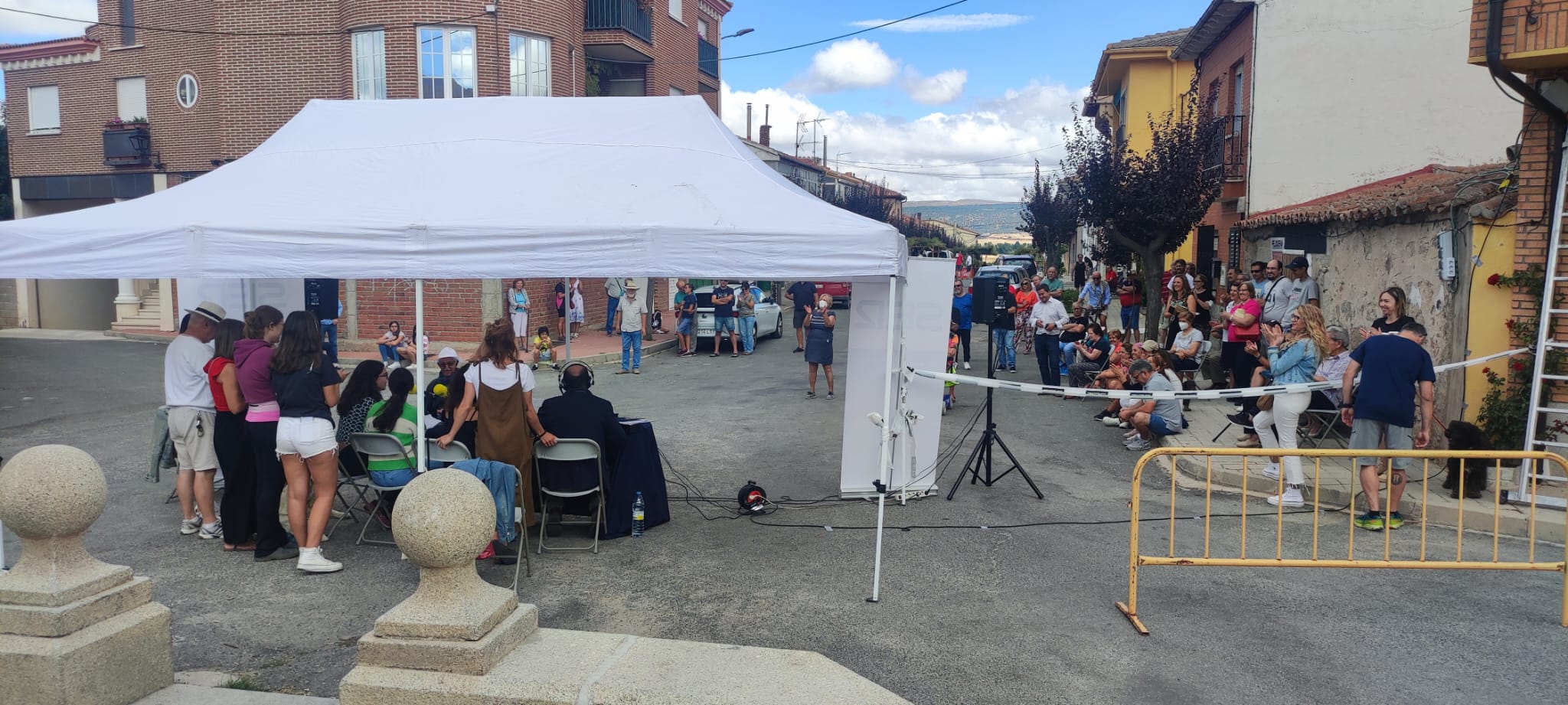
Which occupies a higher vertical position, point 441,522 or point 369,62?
point 369,62

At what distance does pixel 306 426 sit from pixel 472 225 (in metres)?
1.60

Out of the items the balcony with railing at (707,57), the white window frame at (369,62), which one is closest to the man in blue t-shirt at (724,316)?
the white window frame at (369,62)

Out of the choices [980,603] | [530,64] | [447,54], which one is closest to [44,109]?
[447,54]

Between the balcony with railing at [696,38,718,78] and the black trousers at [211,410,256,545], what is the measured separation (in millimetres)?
28664

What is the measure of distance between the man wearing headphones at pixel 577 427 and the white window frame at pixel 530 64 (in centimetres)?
1598

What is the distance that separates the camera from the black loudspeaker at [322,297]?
423 inches

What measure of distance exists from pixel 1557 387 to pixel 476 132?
8.83 m

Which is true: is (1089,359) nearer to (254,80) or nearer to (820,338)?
(820,338)

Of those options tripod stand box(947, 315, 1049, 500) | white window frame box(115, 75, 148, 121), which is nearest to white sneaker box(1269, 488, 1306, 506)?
tripod stand box(947, 315, 1049, 500)

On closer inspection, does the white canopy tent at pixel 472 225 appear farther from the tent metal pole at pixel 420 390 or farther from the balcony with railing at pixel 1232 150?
the balcony with railing at pixel 1232 150

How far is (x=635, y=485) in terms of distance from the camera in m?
7.05

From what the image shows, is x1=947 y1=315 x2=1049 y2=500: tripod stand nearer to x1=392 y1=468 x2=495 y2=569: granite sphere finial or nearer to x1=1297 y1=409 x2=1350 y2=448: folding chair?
x1=1297 y1=409 x2=1350 y2=448: folding chair

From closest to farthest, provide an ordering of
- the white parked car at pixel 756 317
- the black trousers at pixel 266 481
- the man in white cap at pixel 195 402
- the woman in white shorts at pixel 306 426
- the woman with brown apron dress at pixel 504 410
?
the woman in white shorts at pixel 306 426 → the black trousers at pixel 266 481 → the woman with brown apron dress at pixel 504 410 → the man in white cap at pixel 195 402 → the white parked car at pixel 756 317

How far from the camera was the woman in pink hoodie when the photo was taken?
623cm
